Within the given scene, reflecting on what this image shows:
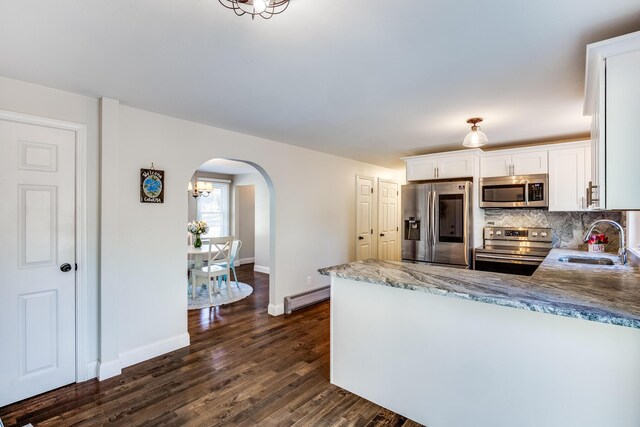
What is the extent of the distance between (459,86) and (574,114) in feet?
4.88

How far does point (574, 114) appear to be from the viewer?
9.66 ft

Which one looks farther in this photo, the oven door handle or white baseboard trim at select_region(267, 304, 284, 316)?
white baseboard trim at select_region(267, 304, 284, 316)

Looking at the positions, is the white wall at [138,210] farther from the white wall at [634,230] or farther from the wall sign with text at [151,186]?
the white wall at [634,230]

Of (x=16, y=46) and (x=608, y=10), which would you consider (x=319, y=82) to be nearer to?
(x=608, y=10)

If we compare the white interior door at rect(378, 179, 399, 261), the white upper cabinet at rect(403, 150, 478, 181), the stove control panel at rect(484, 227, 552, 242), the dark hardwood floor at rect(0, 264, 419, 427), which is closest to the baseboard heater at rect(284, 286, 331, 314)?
the dark hardwood floor at rect(0, 264, 419, 427)

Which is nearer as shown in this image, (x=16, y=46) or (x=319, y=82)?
(x=16, y=46)

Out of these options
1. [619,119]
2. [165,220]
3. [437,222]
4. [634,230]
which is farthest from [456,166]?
[165,220]

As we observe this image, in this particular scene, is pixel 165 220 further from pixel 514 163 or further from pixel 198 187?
pixel 514 163

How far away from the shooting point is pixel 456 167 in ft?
14.3

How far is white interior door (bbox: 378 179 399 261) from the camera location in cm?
617

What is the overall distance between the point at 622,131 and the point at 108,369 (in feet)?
12.5

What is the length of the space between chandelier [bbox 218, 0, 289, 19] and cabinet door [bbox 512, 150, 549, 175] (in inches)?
150

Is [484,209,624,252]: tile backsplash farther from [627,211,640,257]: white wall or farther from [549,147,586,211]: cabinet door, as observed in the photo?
[627,211,640,257]: white wall

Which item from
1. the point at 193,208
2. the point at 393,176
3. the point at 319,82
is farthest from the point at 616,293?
the point at 193,208
